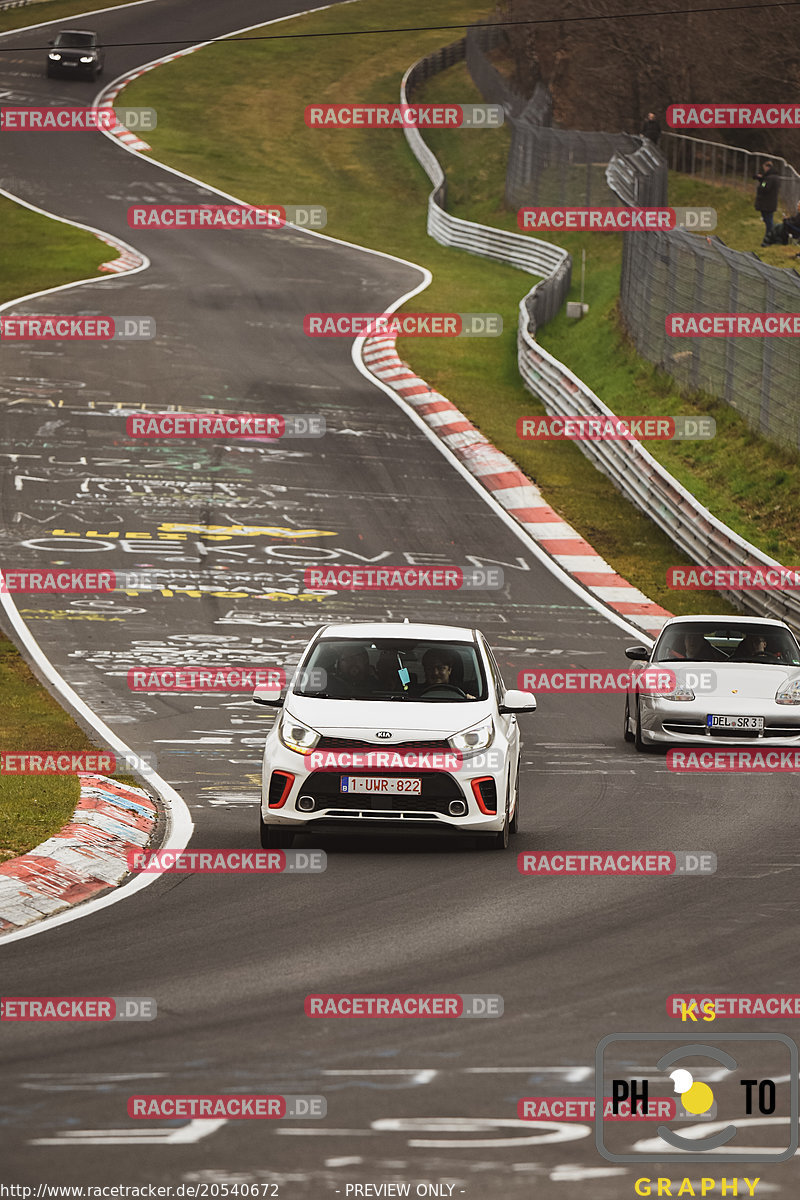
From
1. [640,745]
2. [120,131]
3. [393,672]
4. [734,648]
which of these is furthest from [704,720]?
[120,131]

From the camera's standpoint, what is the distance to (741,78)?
51906mm

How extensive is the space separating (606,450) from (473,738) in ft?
61.2

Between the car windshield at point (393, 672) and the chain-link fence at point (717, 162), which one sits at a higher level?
the car windshield at point (393, 672)

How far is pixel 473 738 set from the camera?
12.0 m

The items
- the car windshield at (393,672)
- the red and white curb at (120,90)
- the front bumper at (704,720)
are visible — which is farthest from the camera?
the red and white curb at (120,90)

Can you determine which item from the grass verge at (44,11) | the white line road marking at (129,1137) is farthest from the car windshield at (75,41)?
the white line road marking at (129,1137)

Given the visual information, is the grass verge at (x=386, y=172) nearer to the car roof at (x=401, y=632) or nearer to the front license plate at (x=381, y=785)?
the car roof at (x=401, y=632)

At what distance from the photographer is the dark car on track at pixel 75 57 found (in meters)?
70.8

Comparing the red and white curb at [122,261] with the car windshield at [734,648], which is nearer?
the car windshield at [734,648]

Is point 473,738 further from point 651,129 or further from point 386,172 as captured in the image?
point 386,172

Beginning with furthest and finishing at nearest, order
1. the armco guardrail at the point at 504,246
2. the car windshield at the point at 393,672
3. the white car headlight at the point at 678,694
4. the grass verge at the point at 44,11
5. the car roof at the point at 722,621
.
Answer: the grass verge at the point at 44,11 → the armco guardrail at the point at 504,246 → the car roof at the point at 722,621 → the white car headlight at the point at 678,694 → the car windshield at the point at 393,672

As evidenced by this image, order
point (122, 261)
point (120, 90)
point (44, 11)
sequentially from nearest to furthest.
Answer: point (122, 261) → point (120, 90) → point (44, 11)

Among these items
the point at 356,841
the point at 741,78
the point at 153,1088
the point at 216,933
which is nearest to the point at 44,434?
the point at 356,841

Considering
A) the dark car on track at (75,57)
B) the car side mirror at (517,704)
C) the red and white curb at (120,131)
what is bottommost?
the red and white curb at (120,131)
